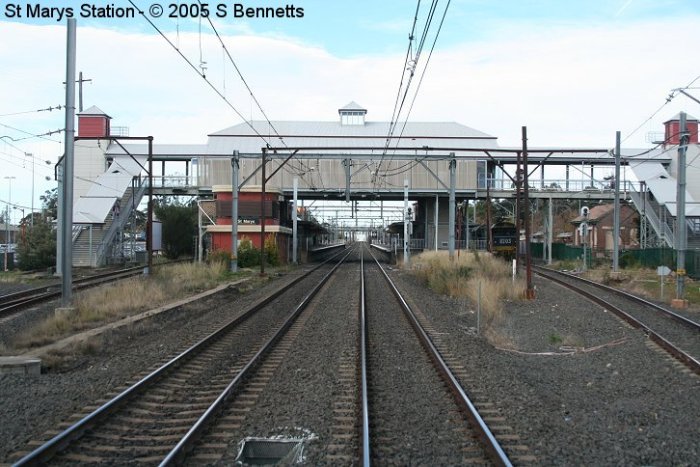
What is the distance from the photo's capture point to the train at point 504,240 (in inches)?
1820

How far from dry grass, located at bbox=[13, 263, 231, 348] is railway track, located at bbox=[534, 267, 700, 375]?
11652 mm

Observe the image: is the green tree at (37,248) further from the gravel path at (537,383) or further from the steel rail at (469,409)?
the steel rail at (469,409)

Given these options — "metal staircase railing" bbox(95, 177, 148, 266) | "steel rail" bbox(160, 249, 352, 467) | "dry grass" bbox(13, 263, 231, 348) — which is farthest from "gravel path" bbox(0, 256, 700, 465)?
"metal staircase railing" bbox(95, 177, 148, 266)

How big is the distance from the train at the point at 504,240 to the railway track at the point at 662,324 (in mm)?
20269

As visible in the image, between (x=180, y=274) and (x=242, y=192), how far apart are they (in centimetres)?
1567

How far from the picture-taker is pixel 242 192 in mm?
45469

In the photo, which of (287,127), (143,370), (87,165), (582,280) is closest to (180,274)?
(582,280)

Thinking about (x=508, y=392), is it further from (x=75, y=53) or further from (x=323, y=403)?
(x=75, y=53)

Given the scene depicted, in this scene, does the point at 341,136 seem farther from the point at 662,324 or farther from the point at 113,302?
the point at 662,324

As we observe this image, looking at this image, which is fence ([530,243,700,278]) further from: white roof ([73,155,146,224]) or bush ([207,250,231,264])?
white roof ([73,155,146,224])

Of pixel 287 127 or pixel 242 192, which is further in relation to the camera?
pixel 287 127

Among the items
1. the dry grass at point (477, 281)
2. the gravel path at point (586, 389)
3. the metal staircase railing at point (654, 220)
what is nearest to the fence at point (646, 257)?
the metal staircase railing at point (654, 220)

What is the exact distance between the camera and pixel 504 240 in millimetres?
46375

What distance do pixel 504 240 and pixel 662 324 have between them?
98.4ft
